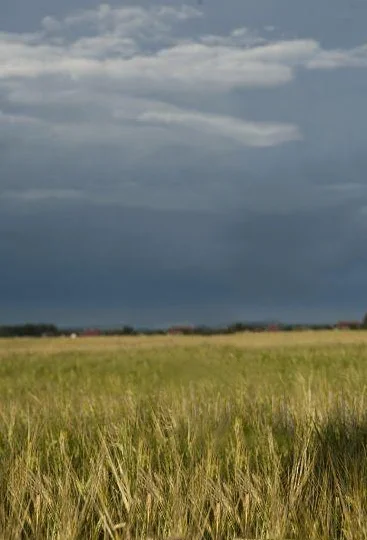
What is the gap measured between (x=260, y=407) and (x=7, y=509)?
8.20 feet

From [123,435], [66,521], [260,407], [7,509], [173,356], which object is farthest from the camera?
[173,356]

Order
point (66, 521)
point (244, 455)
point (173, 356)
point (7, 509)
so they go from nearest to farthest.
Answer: point (66, 521), point (7, 509), point (244, 455), point (173, 356)

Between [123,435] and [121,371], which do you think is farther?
[121,371]

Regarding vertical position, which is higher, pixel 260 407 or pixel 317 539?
pixel 260 407

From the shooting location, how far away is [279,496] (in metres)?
5.04

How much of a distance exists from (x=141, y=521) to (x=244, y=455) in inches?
36.6

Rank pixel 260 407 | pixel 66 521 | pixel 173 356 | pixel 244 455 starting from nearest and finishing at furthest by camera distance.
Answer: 1. pixel 66 521
2. pixel 244 455
3. pixel 260 407
4. pixel 173 356

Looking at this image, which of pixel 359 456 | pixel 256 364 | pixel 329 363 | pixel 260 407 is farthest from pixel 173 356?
pixel 359 456

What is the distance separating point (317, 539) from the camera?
4797mm

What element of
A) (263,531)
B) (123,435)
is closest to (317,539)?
(263,531)

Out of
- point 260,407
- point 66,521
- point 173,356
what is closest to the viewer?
point 66,521

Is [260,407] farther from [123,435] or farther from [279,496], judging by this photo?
[279,496]

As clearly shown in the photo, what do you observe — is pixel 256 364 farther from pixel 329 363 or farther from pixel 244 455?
pixel 244 455

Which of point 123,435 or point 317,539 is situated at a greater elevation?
point 123,435
